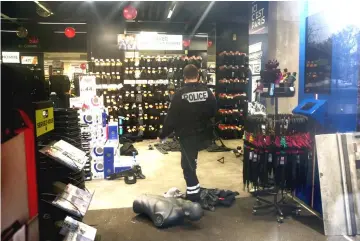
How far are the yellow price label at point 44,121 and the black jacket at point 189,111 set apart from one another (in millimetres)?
1707

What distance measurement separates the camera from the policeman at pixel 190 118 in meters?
3.99

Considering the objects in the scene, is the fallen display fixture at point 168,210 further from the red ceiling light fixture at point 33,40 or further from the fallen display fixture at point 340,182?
the red ceiling light fixture at point 33,40

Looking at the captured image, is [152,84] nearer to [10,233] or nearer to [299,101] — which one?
[299,101]

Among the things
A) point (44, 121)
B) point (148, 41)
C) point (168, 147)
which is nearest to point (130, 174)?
point (168, 147)

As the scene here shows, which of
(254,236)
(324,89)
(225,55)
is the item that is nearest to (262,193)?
(254,236)

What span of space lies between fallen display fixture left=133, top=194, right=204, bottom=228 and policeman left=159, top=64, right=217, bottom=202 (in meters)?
0.50

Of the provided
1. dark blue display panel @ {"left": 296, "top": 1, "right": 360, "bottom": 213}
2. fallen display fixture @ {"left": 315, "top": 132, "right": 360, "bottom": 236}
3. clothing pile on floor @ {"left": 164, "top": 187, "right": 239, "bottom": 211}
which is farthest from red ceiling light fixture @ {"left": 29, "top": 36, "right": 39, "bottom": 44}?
fallen display fixture @ {"left": 315, "top": 132, "right": 360, "bottom": 236}

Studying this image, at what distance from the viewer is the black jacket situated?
3.98 meters

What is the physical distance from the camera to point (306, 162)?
3736 millimetres

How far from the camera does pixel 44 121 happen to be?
7.87 feet

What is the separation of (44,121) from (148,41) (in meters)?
7.23

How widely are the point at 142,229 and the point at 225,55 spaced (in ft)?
22.6

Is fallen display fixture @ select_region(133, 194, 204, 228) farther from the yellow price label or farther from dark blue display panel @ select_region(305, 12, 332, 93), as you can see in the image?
dark blue display panel @ select_region(305, 12, 332, 93)

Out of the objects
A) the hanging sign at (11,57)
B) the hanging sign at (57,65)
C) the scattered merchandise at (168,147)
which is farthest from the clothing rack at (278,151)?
the hanging sign at (57,65)
